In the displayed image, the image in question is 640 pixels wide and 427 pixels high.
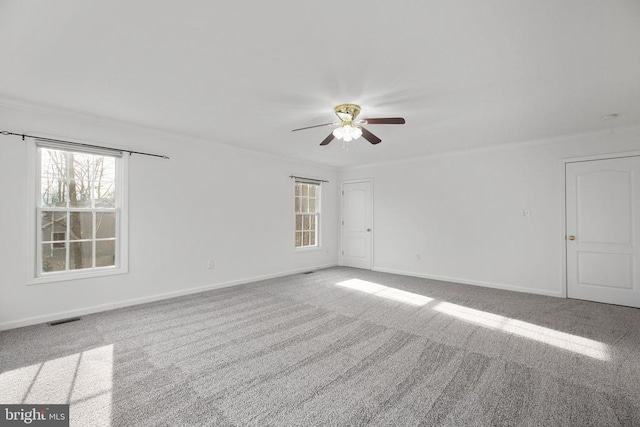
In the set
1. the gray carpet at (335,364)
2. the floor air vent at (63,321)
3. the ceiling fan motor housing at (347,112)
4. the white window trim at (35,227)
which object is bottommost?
the gray carpet at (335,364)

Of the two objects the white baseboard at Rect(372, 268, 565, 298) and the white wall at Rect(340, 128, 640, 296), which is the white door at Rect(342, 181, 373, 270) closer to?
the white wall at Rect(340, 128, 640, 296)

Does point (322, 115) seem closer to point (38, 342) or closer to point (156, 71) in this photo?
point (156, 71)

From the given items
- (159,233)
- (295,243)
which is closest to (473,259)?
(295,243)

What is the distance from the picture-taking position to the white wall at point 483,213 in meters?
4.32

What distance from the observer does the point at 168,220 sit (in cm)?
418

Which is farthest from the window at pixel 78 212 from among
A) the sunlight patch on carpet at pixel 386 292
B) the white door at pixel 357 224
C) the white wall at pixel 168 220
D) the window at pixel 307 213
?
the white door at pixel 357 224

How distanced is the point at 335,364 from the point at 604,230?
4251 millimetres

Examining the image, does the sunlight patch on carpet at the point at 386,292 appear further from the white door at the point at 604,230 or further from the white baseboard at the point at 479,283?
the white door at the point at 604,230

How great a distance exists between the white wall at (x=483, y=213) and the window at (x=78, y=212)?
4695 millimetres

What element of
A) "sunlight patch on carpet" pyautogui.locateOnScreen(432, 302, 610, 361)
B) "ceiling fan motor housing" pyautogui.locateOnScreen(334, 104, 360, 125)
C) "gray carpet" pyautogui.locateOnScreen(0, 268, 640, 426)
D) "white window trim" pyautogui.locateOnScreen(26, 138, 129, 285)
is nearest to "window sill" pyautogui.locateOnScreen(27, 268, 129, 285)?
"white window trim" pyautogui.locateOnScreen(26, 138, 129, 285)

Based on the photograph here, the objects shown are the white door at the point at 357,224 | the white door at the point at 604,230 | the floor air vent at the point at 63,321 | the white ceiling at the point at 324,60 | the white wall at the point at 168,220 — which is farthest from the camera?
the white door at the point at 357,224

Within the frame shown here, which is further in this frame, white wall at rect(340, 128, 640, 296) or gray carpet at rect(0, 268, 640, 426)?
white wall at rect(340, 128, 640, 296)

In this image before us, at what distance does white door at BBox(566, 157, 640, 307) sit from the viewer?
381 cm

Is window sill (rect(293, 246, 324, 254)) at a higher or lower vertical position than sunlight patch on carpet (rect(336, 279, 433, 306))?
higher
